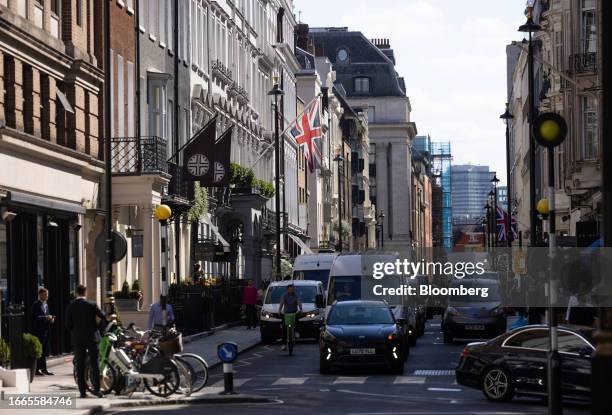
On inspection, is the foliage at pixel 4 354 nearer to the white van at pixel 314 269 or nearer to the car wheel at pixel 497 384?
the car wheel at pixel 497 384

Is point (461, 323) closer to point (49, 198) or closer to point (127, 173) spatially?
point (127, 173)

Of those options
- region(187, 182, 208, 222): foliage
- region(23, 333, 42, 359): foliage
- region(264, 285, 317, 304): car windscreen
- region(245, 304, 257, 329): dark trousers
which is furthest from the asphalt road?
region(245, 304, 257, 329): dark trousers

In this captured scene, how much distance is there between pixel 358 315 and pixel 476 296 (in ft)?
41.0

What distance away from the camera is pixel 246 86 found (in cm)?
7406

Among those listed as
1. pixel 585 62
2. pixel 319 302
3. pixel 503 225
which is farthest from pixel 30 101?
pixel 503 225

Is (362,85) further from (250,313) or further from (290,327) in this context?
(290,327)

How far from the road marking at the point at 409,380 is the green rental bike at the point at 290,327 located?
8428 mm

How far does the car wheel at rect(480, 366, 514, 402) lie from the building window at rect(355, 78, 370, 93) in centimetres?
14974

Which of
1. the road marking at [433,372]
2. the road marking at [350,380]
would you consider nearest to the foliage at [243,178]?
the road marking at [433,372]

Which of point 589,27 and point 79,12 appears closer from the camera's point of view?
point 79,12

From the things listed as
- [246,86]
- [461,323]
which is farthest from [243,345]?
[246,86]

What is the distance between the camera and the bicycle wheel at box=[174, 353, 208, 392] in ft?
86.9

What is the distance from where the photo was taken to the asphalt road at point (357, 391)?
77.3ft

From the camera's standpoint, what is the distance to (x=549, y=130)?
18.4 metres
